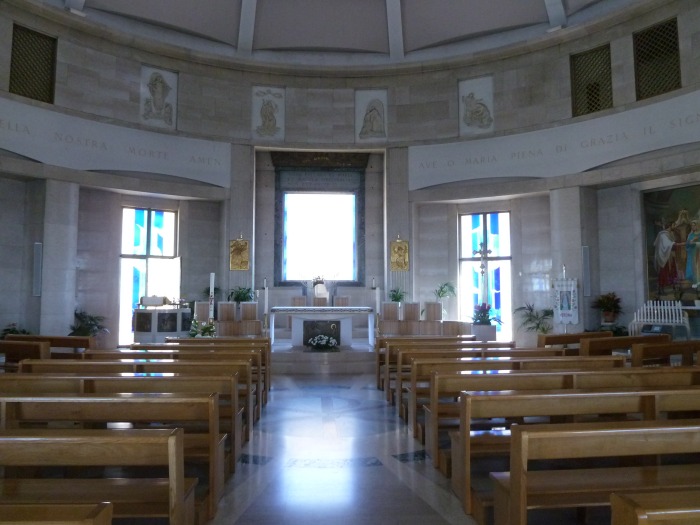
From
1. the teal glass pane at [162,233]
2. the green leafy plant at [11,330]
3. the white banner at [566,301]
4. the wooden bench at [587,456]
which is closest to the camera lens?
the wooden bench at [587,456]

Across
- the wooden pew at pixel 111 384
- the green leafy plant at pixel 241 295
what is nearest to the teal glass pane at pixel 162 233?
the green leafy plant at pixel 241 295

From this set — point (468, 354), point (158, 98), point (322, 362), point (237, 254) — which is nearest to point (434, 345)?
point (468, 354)

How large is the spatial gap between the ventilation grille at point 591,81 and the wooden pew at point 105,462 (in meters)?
13.3

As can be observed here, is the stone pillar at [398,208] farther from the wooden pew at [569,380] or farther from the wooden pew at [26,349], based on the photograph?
the wooden pew at [569,380]

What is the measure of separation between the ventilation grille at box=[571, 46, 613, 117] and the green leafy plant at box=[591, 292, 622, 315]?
15.1ft

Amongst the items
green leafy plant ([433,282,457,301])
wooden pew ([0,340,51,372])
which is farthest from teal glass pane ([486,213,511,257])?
wooden pew ([0,340,51,372])

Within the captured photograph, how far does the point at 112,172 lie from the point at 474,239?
10.3 m

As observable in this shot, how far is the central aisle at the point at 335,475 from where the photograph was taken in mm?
3293

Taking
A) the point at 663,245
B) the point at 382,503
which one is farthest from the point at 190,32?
the point at 382,503

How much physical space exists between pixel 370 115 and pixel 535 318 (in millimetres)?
7534

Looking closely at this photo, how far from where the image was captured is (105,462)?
2.18 meters

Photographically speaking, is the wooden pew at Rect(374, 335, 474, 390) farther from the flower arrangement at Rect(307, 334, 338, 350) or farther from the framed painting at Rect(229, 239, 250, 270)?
the framed painting at Rect(229, 239, 250, 270)

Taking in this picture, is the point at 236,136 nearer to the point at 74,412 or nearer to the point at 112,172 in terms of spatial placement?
the point at 112,172

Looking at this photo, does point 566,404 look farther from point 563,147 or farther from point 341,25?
point 341,25
